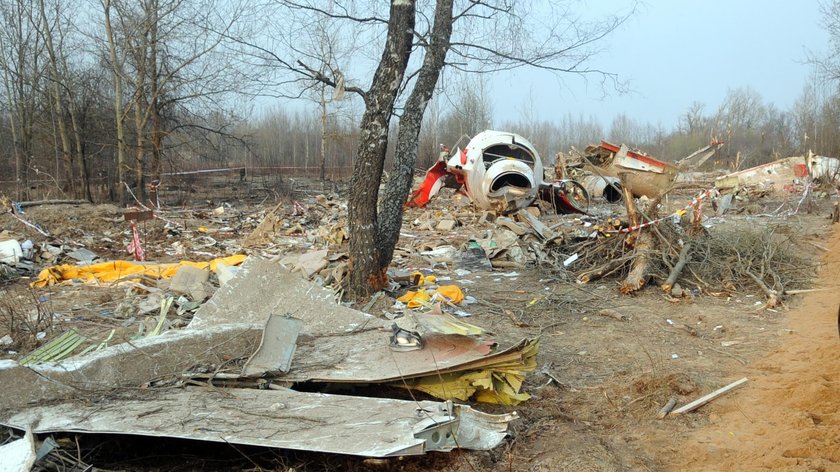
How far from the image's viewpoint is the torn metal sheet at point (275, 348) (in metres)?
3.63

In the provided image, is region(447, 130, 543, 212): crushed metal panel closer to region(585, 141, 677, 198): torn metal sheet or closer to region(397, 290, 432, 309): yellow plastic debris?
region(585, 141, 677, 198): torn metal sheet

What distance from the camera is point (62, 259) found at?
945cm

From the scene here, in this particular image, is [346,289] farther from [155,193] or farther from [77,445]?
[155,193]

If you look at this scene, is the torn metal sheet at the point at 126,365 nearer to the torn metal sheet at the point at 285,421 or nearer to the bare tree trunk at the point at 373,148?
the torn metal sheet at the point at 285,421

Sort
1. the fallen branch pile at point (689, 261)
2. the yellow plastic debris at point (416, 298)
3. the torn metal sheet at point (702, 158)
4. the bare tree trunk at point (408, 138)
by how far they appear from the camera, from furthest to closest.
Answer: the torn metal sheet at point (702, 158) → the fallen branch pile at point (689, 261) → the bare tree trunk at point (408, 138) → the yellow plastic debris at point (416, 298)

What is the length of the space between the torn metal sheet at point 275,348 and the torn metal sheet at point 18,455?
113 centimetres

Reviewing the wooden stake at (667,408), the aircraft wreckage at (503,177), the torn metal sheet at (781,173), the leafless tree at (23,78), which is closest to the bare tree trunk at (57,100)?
the leafless tree at (23,78)

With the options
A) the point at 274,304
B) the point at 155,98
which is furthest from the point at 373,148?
the point at 155,98

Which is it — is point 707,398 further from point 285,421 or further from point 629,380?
point 285,421

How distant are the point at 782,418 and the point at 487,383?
186 centimetres

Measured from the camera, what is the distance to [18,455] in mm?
2799

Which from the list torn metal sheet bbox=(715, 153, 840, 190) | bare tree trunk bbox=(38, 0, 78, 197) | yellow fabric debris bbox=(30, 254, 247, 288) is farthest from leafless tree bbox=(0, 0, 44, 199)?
torn metal sheet bbox=(715, 153, 840, 190)

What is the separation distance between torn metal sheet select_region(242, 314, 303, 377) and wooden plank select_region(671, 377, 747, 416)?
2591mm

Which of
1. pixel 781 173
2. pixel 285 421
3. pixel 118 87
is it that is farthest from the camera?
pixel 781 173
